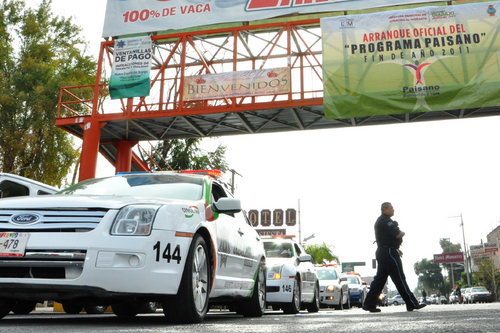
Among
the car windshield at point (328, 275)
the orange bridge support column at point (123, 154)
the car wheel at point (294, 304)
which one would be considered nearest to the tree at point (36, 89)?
the orange bridge support column at point (123, 154)

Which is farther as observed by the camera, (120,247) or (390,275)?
(390,275)

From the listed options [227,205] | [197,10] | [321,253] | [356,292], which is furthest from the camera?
[321,253]

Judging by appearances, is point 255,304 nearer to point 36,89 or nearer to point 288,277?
point 288,277

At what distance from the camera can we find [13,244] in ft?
15.9

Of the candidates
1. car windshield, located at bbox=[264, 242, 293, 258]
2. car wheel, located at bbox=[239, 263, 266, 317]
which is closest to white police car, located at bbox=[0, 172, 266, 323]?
car wheel, located at bbox=[239, 263, 266, 317]

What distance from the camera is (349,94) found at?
16672 millimetres

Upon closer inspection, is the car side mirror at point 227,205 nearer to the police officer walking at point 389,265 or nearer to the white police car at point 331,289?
the police officer walking at point 389,265

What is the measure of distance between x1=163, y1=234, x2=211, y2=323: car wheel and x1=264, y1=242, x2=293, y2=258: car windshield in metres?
6.43

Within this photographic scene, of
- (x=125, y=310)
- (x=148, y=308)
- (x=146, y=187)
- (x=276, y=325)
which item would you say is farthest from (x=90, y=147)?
(x=276, y=325)

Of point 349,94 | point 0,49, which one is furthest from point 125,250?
point 0,49

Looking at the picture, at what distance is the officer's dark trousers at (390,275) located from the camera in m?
8.80

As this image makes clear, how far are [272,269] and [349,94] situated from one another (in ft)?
23.9

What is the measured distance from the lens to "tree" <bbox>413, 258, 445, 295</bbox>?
149962 mm

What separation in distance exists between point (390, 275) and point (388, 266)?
16 cm
